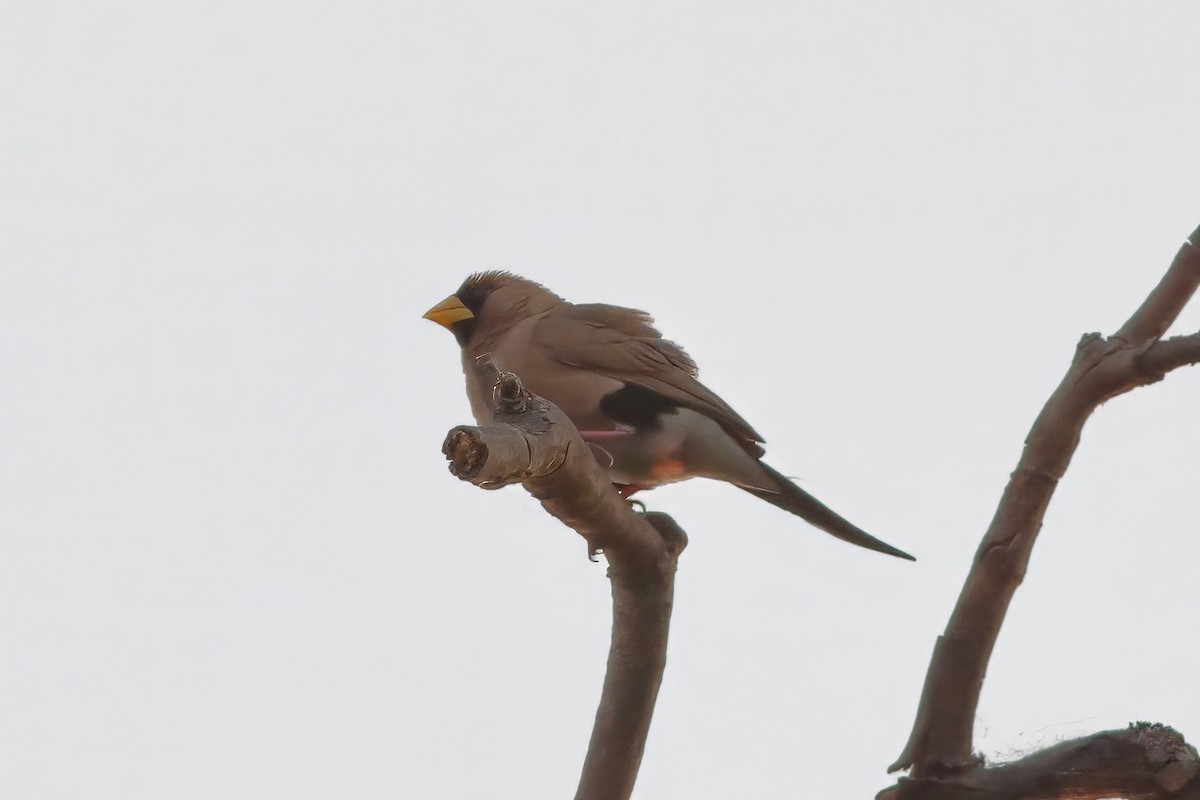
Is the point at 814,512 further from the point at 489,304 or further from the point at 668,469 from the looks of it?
the point at 489,304

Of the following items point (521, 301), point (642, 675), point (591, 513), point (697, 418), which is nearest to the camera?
point (591, 513)

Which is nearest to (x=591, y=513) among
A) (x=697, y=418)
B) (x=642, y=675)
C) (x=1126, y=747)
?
(x=642, y=675)

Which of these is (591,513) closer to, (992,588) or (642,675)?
(642,675)

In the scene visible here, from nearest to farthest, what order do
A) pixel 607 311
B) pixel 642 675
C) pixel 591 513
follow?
1. pixel 591 513
2. pixel 642 675
3. pixel 607 311

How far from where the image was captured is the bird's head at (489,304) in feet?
17.3

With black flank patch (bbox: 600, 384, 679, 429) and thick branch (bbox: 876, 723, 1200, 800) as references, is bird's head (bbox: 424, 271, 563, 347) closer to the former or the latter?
black flank patch (bbox: 600, 384, 679, 429)

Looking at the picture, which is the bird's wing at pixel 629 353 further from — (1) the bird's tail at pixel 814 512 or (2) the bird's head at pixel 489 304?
(2) the bird's head at pixel 489 304

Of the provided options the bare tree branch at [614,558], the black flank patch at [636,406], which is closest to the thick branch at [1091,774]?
the bare tree branch at [614,558]

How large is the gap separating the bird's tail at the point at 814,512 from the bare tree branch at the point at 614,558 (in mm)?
969

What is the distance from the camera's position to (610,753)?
304 cm

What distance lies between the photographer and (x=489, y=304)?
17.6 ft

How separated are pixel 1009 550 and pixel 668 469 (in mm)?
2427

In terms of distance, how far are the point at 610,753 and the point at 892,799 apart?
3.90 ft

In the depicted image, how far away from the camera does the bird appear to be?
14.2ft
